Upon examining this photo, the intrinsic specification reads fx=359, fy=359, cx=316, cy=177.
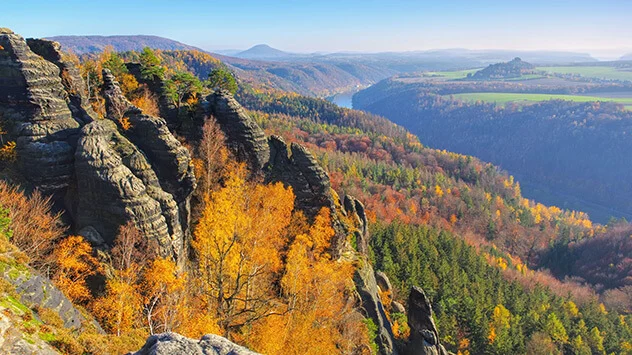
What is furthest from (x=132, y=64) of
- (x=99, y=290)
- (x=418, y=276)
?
(x=418, y=276)

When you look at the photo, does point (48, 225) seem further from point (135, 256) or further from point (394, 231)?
point (394, 231)

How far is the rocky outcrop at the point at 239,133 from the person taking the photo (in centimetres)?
4181

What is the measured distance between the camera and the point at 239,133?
42.0 meters

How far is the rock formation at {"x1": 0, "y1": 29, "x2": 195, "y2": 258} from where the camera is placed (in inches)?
985

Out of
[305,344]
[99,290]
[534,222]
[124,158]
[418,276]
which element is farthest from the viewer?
[534,222]

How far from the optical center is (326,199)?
41906 mm

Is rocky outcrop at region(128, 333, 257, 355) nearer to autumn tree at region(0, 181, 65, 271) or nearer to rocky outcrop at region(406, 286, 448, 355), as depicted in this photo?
autumn tree at region(0, 181, 65, 271)

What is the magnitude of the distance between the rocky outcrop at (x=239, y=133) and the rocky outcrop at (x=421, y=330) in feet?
78.3

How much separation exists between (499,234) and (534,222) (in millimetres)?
34486

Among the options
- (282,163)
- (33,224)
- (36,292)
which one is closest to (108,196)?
(33,224)

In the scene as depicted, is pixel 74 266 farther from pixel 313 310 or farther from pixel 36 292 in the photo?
pixel 313 310

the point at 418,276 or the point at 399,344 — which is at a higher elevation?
the point at 399,344

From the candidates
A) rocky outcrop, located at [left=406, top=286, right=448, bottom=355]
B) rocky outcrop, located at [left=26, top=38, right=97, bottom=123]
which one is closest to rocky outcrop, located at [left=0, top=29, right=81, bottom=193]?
rocky outcrop, located at [left=26, top=38, right=97, bottom=123]

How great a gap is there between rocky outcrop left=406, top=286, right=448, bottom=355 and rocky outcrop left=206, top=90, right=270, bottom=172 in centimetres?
2387
